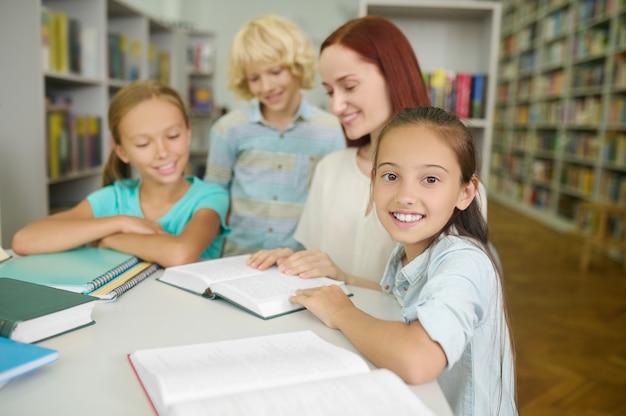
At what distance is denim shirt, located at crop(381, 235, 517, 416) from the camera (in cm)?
71

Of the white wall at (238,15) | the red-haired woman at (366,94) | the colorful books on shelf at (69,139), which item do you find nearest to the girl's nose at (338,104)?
the red-haired woman at (366,94)

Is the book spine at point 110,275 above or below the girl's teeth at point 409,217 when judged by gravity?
below

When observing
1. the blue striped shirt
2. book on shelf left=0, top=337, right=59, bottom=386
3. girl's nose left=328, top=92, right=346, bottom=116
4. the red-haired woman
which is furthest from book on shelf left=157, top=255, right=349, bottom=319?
the blue striped shirt

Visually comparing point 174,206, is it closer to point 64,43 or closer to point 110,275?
point 110,275

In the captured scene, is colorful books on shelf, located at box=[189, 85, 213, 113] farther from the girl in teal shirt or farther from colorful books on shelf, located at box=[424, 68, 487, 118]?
the girl in teal shirt

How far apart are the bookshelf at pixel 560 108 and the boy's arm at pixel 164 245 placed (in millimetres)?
4083

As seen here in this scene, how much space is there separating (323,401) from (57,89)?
2874mm

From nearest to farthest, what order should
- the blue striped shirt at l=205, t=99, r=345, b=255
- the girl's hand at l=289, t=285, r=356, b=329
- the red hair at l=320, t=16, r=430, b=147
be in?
the girl's hand at l=289, t=285, r=356, b=329, the red hair at l=320, t=16, r=430, b=147, the blue striped shirt at l=205, t=99, r=345, b=255

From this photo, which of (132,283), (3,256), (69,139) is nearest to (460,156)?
(132,283)

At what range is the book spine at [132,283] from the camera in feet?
3.16

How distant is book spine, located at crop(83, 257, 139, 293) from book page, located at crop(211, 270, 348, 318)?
21 centimetres

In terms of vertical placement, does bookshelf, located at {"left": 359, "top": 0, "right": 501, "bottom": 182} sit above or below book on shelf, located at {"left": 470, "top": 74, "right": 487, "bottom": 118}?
above

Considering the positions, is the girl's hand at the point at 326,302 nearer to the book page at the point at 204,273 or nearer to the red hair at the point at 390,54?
the book page at the point at 204,273

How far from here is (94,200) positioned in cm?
144
